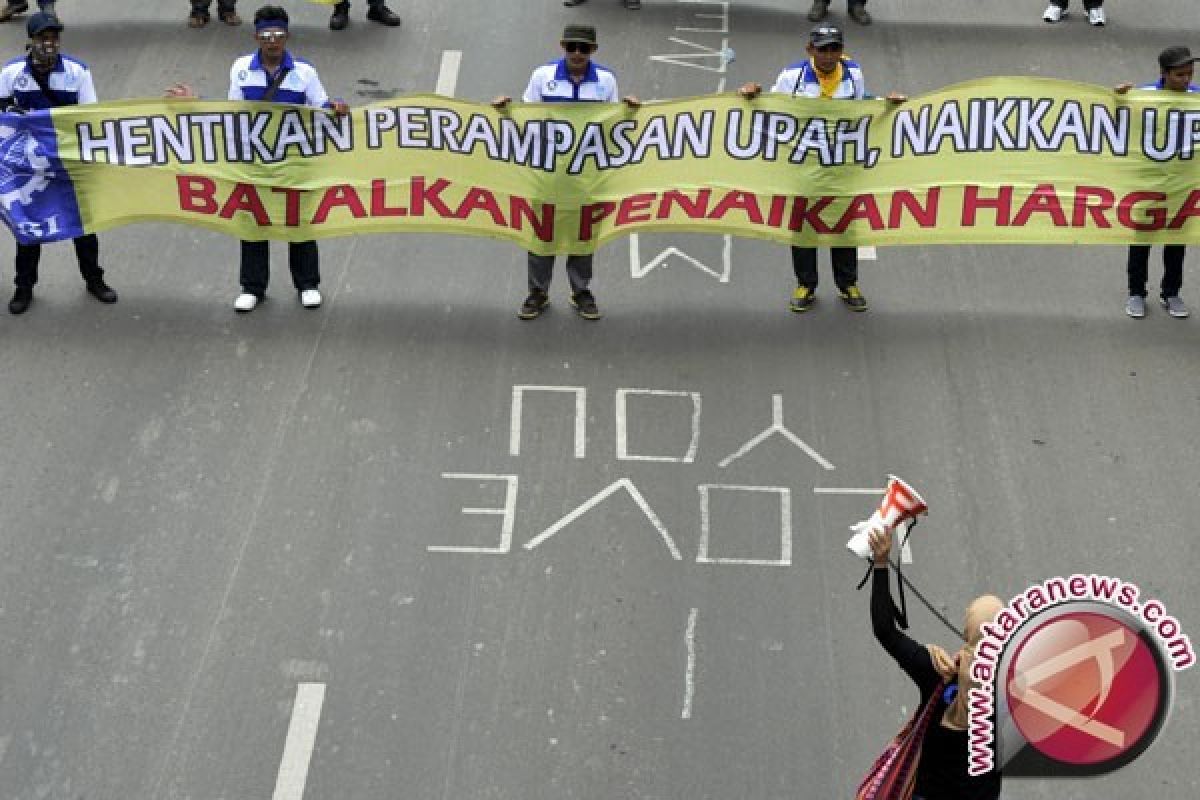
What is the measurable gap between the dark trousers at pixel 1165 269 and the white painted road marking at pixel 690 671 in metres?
4.47

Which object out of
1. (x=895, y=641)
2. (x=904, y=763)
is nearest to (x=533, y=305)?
(x=895, y=641)

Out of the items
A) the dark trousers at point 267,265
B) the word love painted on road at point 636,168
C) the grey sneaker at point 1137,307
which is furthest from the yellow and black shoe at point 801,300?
the dark trousers at point 267,265

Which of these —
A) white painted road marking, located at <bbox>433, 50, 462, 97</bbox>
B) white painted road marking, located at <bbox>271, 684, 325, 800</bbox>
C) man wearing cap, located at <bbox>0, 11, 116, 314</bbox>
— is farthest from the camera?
white painted road marking, located at <bbox>433, 50, 462, 97</bbox>

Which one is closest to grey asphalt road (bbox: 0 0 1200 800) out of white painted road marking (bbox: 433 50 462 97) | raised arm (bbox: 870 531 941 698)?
raised arm (bbox: 870 531 941 698)

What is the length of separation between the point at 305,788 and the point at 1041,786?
143 inches

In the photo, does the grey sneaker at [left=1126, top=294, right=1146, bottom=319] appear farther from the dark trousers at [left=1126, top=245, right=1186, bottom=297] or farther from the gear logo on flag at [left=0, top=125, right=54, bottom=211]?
the gear logo on flag at [left=0, top=125, right=54, bottom=211]

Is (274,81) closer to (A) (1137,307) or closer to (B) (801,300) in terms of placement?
(B) (801,300)

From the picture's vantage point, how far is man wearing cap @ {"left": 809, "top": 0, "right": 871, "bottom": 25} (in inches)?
626

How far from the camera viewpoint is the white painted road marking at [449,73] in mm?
14898

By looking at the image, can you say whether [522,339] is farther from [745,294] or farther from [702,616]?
[702,616]

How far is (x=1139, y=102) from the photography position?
11820mm

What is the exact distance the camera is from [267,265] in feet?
40.4

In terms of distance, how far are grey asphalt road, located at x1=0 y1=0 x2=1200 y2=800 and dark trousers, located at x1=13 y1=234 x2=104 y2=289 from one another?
0.77 feet

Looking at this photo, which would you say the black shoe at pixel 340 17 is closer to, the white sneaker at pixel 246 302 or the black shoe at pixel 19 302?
the white sneaker at pixel 246 302
